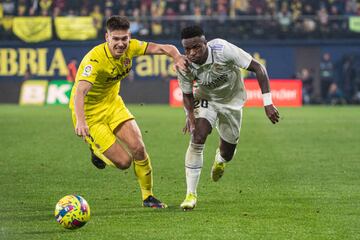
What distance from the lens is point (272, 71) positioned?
36781 mm

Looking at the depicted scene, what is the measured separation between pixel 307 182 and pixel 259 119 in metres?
14.0

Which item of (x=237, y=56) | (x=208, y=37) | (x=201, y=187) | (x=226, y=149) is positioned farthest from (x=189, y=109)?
(x=208, y=37)

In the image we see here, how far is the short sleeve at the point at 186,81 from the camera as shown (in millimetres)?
10187

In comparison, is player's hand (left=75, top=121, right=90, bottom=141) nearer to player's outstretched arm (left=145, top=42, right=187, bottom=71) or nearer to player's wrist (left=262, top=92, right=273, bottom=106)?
player's outstretched arm (left=145, top=42, right=187, bottom=71)

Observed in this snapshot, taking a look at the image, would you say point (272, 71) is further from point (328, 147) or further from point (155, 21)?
point (328, 147)

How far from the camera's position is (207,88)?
10.7m

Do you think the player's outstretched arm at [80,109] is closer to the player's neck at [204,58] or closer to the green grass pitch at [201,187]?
the green grass pitch at [201,187]

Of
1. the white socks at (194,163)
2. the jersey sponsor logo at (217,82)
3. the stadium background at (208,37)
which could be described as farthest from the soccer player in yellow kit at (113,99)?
the stadium background at (208,37)

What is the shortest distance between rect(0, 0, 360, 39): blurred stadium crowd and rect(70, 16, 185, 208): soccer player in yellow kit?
26112mm

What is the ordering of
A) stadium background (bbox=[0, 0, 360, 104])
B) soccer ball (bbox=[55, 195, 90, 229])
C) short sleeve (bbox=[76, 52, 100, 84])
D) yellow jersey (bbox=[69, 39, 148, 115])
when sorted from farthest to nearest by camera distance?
stadium background (bbox=[0, 0, 360, 104]) < yellow jersey (bbox=[69, 39, 148, 115]) < short sleeve (bbox=[76, 52, 100, 84]) < soccer ball (bbox=[55, 195, 90, 229])

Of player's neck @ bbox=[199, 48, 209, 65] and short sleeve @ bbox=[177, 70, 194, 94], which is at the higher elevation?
player's neck @ bbox=[199, 48, 209, 65]

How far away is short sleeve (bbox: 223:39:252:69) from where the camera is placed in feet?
33.1

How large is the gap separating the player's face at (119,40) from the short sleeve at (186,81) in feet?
2.32

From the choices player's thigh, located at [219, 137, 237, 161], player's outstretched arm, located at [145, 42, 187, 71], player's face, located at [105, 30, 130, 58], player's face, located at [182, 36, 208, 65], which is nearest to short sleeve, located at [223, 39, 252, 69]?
player's face, located at [182, 36, 208, 65]
